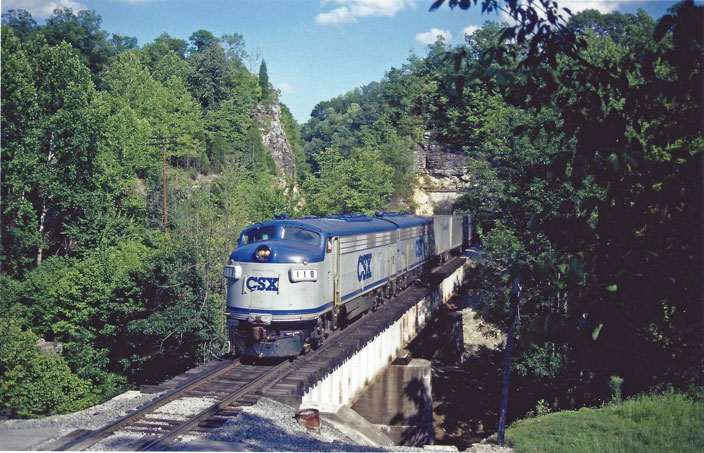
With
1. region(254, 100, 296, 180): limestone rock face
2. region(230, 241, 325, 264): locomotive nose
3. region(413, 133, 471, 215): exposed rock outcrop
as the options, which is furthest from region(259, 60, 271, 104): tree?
region(230, 241, 325, 264): locomotive nose

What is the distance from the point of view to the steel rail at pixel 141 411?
33.8ft

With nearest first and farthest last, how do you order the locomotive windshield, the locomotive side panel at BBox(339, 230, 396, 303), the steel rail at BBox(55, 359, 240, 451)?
the steel rail at BBox(55, 359, 240, 451) < the locomotive windshield < the locomotive side panel at BBox(339, 230, 396, 303)

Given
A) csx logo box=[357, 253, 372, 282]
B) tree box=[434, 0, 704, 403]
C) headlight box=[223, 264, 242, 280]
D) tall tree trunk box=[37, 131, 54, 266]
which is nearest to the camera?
tree box=[434, 0, 704, 403]

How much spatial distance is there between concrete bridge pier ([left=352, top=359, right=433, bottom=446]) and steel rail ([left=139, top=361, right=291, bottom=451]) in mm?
9610

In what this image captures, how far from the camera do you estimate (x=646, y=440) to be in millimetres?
14586

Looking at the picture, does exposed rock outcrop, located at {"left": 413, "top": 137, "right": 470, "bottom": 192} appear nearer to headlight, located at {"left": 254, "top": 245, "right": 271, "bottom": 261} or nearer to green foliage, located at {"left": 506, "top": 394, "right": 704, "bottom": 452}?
green foliage, located at {"left": 506, "top": 394, "right": 704, "bottom": 452}

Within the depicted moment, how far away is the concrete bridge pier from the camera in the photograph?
25.0m

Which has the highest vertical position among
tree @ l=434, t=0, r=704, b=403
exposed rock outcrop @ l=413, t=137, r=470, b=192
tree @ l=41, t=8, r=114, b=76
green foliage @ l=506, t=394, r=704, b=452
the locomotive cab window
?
tree @ l=41, t=8, r=114, b=76

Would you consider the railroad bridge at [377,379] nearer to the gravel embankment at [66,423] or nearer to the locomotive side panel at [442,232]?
the locomotive side panel at [442,232]

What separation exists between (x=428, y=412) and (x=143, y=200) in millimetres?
36781

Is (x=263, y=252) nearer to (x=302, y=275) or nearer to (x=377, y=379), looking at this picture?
(x=302, y=275)

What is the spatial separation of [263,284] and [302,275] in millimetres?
1147

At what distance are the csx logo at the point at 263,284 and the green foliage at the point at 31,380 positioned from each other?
23.6 m

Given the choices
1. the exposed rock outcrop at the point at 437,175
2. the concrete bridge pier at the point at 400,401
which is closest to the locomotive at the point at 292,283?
the concrete bridge pier at the point at 400,401
